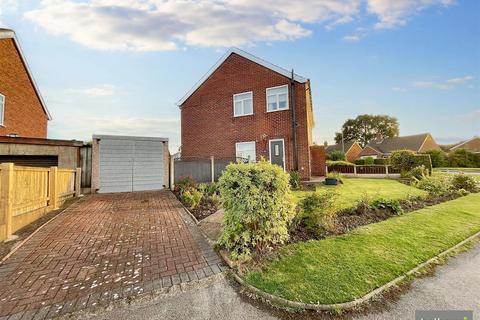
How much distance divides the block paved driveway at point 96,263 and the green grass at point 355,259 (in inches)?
45.4

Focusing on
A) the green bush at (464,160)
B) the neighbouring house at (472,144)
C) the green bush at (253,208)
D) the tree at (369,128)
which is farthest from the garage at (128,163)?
A: the neighbouring house at (472,144)

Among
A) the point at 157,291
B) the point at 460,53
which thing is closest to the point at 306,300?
the point at 157,291

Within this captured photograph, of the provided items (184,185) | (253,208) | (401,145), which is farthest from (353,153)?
(253,208)

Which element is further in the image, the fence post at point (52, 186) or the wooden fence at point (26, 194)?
the fence post at point (52, 186)

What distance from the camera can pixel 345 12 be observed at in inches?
339

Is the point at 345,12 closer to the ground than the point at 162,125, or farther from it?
farther from it

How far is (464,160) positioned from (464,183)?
3073 cm

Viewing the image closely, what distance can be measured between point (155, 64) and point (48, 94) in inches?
497

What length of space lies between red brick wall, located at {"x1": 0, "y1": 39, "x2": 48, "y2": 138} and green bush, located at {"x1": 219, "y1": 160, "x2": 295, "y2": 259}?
15721 millimetres

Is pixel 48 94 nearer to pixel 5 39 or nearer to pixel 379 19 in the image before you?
pixel 5 39

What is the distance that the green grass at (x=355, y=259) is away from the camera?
280 cm

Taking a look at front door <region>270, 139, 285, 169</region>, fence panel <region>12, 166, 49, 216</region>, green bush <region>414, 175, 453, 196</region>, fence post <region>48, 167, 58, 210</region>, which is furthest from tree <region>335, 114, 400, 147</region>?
fence panel <region>12, 166, 49, 216</region>

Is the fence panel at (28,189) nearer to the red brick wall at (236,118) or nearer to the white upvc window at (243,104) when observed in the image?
the red brick wall at (236,118)

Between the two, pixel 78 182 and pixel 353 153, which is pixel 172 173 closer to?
pixel 78 182
